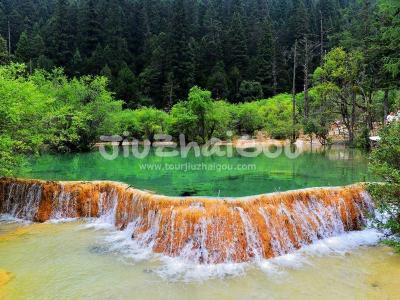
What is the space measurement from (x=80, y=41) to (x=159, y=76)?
50.2 ft

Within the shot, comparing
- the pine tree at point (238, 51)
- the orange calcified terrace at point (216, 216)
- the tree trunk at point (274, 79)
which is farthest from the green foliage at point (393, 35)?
the pine tree at point (238, 51)

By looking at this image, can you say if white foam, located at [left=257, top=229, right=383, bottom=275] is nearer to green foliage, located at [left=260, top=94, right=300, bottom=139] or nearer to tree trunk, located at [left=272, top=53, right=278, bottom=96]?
green foliage, located at [left=260, top=94, right=300, bottom=139]

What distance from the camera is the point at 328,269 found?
310 inches

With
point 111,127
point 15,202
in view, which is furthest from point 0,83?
point 111,127

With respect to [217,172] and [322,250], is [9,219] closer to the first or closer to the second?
[217,172]

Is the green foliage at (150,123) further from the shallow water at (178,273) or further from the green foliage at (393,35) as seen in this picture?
the shallow water at (178,273)

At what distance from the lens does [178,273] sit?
7730 millimetres

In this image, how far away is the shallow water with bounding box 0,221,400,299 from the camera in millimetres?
6855

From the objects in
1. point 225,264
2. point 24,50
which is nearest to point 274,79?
point 24,50

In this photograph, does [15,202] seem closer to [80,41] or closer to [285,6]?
[80,41]

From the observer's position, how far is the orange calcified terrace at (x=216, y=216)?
28.6 feet

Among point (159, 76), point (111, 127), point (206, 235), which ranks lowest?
point (206, 235)

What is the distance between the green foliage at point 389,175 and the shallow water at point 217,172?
8.10ft

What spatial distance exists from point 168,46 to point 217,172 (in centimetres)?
4176
